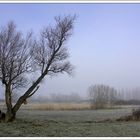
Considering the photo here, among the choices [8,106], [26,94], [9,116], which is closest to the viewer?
[9,116]

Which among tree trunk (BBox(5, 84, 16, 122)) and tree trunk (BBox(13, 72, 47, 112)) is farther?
tree trunk (BBox(13, 72, 47, 112))

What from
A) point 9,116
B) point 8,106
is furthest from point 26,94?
point 9,116

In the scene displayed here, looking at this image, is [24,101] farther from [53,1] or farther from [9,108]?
[53,1]

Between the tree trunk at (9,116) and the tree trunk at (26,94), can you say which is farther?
the tree trunk at (26,94)

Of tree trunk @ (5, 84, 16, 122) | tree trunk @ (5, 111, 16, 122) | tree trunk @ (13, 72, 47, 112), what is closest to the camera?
tree trunk @ (5, 111, 16, 122)

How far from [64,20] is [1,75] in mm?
5415

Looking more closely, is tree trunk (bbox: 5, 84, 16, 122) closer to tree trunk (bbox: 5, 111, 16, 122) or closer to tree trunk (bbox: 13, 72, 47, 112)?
tree trunk (bbox: 5, 111, 16, 122)

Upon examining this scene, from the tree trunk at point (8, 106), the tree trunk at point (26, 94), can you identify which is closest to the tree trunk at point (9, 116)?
the tree trunk at point (8, 106)

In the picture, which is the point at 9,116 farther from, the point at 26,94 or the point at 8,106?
the point at 26,94

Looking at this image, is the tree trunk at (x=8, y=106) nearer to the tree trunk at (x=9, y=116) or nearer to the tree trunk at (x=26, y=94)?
the tree trunk at (x=9, y=116)

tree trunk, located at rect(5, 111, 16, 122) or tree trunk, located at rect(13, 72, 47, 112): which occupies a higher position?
tree trunk, located at rect(13, 72, 47, 112)

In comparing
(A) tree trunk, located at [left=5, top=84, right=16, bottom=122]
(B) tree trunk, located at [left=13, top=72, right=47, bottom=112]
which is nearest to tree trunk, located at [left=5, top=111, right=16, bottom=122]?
(A) tree trunk, located at [left=5, top=84, right=16, bottom=122]

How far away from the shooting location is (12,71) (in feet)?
75.6

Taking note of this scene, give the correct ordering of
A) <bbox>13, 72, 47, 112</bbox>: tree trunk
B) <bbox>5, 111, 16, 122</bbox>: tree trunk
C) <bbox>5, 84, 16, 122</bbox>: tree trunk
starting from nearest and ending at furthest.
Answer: <bbox>5, 111, 16, 122</bbox>: tree trunk
<bbox>5, 84, 16, 122</bbox>: tree trunk
<bbox>13, 72, 47, 112</bbox>: tree trunk
